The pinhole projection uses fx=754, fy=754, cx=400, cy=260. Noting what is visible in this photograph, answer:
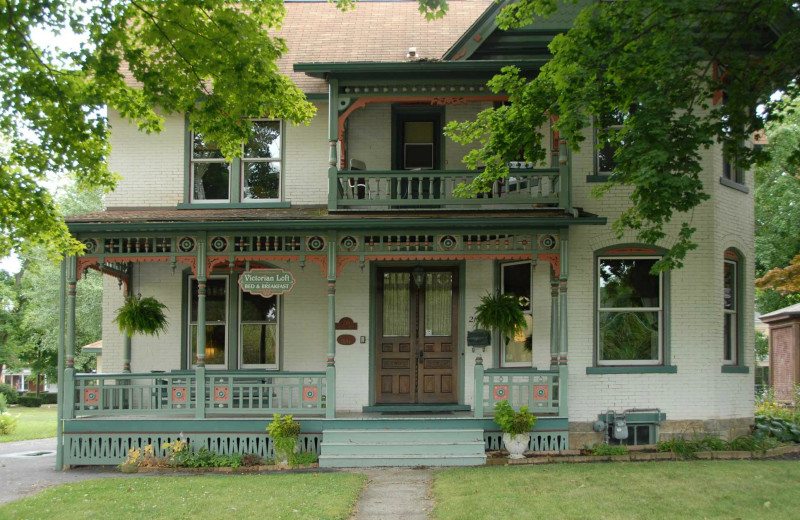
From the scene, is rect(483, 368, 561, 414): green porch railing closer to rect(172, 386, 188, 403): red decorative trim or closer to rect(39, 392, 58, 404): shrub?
rect(172, 386, 188, 403): red decorative trim

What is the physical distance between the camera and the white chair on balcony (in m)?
13.7

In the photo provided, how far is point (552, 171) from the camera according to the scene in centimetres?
1310

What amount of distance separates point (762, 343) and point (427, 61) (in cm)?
4034

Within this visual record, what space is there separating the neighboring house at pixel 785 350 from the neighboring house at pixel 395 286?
1013cm

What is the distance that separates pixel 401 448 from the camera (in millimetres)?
12375

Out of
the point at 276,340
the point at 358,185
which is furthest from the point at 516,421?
the point at 276,340

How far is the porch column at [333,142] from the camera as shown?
1334 centimetres

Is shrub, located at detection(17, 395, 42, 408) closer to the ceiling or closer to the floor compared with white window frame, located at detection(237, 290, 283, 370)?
closer to the floor

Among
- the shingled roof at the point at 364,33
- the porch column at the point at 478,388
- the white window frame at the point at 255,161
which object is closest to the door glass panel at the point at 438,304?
the porch column at the point at 478,388

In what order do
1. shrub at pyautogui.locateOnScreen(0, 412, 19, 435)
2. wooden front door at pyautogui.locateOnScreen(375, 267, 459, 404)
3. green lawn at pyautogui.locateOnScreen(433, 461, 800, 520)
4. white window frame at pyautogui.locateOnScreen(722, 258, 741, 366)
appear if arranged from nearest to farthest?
green lawn at pyautogui.locateOnScreen(433, 461, 800, 520), white window frame at pyautogui.locateOnScreen(722, 258, 741, 366), wooden front door at pyautogui.locateOnScreen(375, 267, 459, 404), shrub at pyautogui.locateOnScreen(0, 412, 19, 435)

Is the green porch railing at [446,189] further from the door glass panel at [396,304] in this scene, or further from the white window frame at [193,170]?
the white window frame at [193,170]

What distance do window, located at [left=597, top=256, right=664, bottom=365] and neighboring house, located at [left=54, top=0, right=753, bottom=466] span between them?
0.04 metres

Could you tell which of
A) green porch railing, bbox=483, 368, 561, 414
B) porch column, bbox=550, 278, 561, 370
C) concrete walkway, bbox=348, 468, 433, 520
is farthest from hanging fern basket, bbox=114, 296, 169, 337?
porch column, bbox=550, 278, 561, 370

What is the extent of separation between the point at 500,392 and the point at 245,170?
660 centimetres
